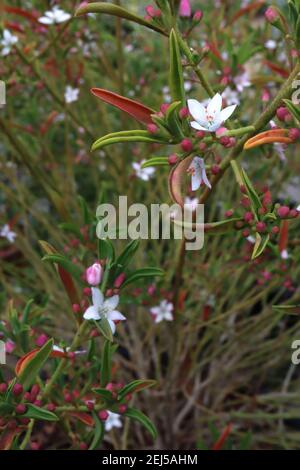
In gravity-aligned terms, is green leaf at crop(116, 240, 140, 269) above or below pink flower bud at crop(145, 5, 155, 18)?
below

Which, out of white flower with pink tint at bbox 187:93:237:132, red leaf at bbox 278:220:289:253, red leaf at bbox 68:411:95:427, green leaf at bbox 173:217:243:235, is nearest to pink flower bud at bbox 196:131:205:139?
white flower with pink tint at bbox 187:93:237:132

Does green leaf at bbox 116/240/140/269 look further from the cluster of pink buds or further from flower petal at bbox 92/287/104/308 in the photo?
the cluster of pink buds

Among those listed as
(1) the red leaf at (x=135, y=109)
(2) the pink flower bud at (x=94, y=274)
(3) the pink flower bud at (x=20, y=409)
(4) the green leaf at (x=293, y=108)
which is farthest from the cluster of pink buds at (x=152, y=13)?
(3) the pink flower bud at (x=20, y=409)

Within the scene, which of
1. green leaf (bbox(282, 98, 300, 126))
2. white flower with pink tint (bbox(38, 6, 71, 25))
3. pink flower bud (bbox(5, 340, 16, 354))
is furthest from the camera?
white flower with pink tint (bbox(38, 6, 71, 25))

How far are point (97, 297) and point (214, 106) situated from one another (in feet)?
0.97

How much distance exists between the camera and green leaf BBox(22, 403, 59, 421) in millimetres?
756

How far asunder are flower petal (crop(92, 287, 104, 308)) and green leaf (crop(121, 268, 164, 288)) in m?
0.05

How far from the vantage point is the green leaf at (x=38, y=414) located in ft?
2.48

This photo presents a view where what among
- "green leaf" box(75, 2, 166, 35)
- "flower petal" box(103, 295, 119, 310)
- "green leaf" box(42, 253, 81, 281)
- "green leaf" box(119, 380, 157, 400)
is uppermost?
"green leaf" box(75, 2, 166, 35)

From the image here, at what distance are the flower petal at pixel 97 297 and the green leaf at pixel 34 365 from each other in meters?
0.08

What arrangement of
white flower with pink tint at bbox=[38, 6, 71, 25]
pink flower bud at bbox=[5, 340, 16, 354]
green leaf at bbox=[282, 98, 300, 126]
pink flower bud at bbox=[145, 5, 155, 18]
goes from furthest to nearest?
1. white flower with pink tint at bbox=[38, 6, 71, 25]
2. pink flower bud at bbox=[5, 340, 16, 354]
3. pink flower bud at bbox=[145, 5, 155, 18]
4. green leaf at bbox=[282, 98, 300, 126]

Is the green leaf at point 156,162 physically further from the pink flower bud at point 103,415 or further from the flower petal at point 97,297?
the pink flower bud at point 103,415
